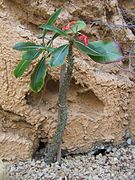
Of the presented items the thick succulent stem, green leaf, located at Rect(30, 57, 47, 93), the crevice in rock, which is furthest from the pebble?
green leaf, located at Rect(30, 57, 47, 93)

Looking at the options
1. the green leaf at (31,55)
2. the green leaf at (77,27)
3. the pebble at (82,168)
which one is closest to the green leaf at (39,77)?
the green leaf at (31,55)

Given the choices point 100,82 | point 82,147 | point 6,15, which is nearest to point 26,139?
point 82,147

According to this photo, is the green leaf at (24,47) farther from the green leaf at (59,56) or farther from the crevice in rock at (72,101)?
the crevice in rock at (72,101)

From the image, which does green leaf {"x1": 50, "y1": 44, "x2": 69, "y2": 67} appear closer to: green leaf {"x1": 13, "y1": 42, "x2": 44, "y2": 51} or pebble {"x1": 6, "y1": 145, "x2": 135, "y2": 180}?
green leaf {"x1": 13, "y1": 42, "x2": 44, "y2": 51}

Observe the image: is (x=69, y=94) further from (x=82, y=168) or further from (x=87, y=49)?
(x=87, y=49)

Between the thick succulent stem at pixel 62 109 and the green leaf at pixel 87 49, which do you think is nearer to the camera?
the green leaf at pixel 87 49

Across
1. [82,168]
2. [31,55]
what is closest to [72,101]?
[82,168]

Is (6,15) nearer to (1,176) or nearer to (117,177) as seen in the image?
(1,176)
